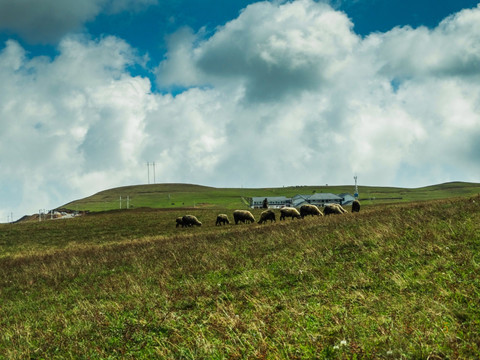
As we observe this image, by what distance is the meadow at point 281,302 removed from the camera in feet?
15.4

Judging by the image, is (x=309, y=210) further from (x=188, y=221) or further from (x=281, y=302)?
(x=281, y=302)

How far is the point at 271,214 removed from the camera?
35594 millimetres

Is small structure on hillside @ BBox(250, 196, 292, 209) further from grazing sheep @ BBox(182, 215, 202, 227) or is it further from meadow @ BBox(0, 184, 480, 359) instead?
meadow @ BBox(0, 184, 480, 359)

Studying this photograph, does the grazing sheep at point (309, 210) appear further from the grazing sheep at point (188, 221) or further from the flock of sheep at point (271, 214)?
the grazing sheep at point (188, 221)

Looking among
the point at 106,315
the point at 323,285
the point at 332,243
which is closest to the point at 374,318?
the point at 323,285

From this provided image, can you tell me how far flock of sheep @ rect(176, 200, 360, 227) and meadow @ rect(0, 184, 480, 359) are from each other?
2016cm

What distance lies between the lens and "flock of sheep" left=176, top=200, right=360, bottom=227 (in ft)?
116

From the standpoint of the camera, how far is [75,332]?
7418 millimetres

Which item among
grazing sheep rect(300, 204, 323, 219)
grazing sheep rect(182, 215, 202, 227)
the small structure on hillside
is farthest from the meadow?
the small structure on hillside

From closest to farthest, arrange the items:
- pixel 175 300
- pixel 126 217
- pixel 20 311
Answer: pixel 175 300 → pixel 20 311 → pixel 126 217

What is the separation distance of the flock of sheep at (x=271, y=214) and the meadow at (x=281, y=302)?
794 inches

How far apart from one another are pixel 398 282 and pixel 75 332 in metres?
6.84

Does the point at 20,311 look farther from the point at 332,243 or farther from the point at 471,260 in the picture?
the point at 471,260

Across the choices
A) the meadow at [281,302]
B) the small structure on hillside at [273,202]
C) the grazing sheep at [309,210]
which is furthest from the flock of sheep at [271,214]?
the small structure on hillside at [273,202]
